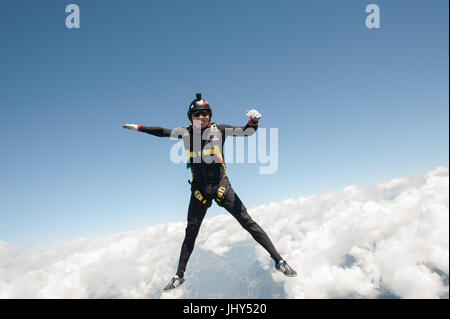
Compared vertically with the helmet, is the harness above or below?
below

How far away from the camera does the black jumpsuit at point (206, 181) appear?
495cm

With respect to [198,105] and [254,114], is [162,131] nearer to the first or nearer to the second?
[198,105]

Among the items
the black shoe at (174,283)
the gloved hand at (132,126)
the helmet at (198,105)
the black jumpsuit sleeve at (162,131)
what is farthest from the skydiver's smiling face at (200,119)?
the black shoe at (174,283)

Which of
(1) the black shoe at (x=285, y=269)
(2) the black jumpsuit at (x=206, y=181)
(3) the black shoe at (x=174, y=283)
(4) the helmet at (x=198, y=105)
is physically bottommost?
(3) the black shoe at (x=174, y=283)

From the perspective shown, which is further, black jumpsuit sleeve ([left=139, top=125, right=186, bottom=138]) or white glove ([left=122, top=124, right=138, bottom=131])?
black jumpsuit sleeve ([left=139, top=125, right=186, bottom=138])

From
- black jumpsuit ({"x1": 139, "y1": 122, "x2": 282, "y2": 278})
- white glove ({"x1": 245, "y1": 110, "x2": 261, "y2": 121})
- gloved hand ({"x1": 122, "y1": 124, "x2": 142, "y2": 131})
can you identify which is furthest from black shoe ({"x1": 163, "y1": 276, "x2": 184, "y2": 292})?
white glove ({"x1": 245, "y1": 110, "x2": 261, "y2": 121})

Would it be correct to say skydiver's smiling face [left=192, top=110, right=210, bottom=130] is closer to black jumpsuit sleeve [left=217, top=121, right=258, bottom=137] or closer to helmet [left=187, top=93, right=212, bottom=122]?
helmet [left=187, top=93, right=212, bottom=122]

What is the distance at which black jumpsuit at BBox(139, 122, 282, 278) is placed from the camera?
495 centimetres

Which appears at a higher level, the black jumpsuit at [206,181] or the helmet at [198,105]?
the helmet at [198,105]

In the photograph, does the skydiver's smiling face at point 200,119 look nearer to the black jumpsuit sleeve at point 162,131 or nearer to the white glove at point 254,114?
the black jumpsuit sleeve at point 162,131

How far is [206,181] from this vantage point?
197 inches

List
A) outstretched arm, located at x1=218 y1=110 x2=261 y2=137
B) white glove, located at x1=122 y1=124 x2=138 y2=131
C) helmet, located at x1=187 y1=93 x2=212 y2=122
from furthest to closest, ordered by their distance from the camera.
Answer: helmet, located at x1=187 y1=93 x2=212 y2=122
outstretched arm, located at x1=218 y1=110 x2=261 y2=137
white glove, located at x1=122 y1=124 x2=138 y2=131
